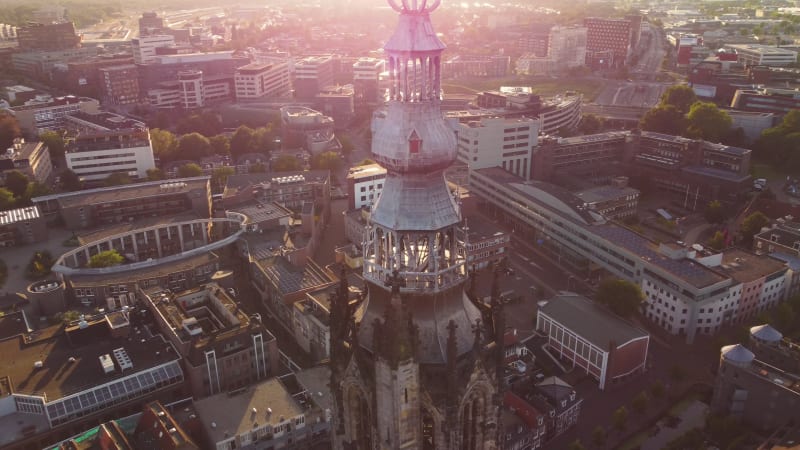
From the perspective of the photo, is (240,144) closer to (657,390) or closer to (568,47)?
(657,390)

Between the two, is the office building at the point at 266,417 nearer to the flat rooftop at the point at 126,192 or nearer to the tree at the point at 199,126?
the flat rooftop at the point at 126,192

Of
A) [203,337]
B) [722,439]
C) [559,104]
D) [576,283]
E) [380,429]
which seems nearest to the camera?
[380,429]

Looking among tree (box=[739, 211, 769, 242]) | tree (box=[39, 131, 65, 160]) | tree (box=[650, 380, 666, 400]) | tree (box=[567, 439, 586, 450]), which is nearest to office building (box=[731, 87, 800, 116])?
tree (box=[739, 211, 769, 242])

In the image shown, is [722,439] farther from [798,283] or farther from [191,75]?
[191,75]

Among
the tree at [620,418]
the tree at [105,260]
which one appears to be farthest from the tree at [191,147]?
the tree at [620,418]

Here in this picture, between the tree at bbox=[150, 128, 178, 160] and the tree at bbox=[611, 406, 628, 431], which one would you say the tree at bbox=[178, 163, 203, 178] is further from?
→ the tree at bbox=[611, 406, 628, 431]

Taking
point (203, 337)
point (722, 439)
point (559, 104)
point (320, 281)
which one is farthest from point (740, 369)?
point (559, 104)
